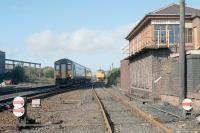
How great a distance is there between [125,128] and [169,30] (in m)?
24.3

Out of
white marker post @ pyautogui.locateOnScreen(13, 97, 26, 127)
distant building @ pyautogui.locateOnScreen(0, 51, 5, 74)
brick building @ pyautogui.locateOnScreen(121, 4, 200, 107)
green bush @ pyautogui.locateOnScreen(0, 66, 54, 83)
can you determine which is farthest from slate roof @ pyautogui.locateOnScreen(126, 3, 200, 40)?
distant building @ pyautogui.locateOnScreen(0, 51, 5, 74)

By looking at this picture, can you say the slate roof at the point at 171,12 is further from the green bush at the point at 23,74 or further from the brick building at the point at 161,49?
the green bush at the point at 23,74

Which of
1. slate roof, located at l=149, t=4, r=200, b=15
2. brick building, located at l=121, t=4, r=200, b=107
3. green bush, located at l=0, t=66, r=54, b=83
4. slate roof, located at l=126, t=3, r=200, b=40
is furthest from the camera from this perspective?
green bush, located at l=0, t=66, r=54, b=83

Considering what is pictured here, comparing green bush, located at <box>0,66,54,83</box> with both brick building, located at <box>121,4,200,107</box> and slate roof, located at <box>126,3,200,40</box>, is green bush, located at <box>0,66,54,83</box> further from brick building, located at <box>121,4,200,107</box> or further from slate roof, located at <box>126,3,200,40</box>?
slate roof, located at <box>126,3,200,40</box>

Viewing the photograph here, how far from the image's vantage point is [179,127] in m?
14.5

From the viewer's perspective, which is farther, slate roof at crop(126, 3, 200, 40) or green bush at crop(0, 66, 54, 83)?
green bush at crop(0, 66, 54, 83)

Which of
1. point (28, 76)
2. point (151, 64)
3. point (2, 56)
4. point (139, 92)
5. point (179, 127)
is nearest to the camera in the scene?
point (179, 127)

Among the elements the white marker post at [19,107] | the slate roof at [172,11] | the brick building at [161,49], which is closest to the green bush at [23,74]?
the brick building at [161,49]

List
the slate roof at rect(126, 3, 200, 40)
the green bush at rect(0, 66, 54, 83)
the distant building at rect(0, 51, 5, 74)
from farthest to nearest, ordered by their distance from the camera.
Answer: the distant building at rect(0, 51, 5, 74), the green bush at rect(0, 66, 54, 83), the slate roof at rect(126, 3, 200, 40)

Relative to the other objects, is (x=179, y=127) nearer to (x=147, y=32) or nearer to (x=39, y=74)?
(x=147, y=32)

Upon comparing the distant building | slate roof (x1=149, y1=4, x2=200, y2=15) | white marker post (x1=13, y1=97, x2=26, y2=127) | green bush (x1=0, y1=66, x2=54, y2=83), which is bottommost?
white marker post (x1=13, y1=97, x2=26, y2=127)

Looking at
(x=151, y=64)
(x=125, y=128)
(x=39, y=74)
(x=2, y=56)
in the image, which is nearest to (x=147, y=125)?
(x=125, y=128)

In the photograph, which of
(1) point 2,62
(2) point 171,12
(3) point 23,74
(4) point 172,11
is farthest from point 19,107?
(3) point 23,74

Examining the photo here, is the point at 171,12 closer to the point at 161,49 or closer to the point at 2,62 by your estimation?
the point at 161,49
